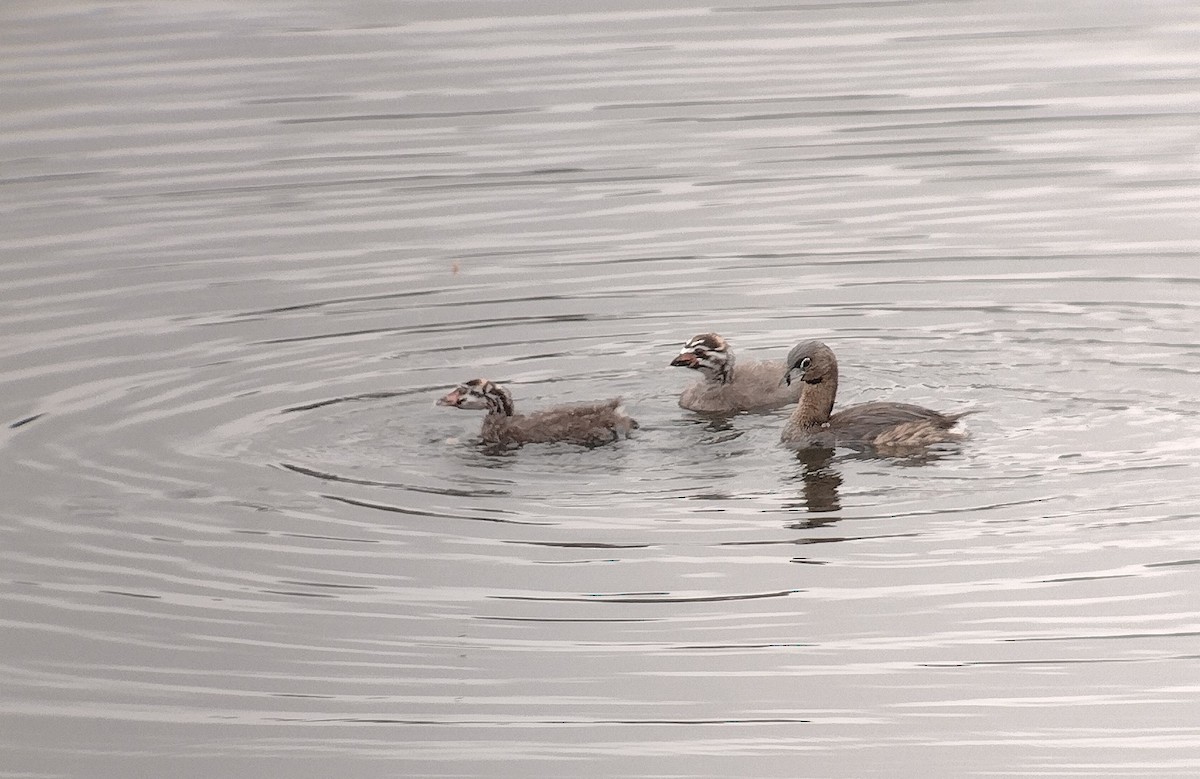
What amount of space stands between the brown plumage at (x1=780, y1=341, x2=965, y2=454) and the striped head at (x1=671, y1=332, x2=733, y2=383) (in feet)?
2.08

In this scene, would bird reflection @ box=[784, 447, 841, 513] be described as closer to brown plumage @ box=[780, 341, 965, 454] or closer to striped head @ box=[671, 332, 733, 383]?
brown plumage @ box=[780, 341, 965, 454]

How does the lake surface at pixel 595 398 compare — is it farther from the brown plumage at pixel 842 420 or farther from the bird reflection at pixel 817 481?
the brown plumage at pixel 842 420

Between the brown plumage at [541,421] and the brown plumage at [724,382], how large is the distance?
742 millimetres

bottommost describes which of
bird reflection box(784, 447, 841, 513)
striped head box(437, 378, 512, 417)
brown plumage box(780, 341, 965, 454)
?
bird reflection box(784, 447, 841, 513)

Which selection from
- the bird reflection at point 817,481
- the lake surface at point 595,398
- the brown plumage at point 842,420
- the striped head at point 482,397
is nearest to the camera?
the lake surface at point 595,398

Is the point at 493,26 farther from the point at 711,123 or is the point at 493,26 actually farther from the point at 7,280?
the point at 7,280

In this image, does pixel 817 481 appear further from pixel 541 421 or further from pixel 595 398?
pixel 595 398

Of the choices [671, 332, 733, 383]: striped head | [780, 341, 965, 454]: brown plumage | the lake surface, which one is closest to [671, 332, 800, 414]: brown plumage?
[671, 332, 733, 383]: striped head

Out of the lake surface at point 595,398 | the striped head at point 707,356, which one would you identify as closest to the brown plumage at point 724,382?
the striped head at point 707,356

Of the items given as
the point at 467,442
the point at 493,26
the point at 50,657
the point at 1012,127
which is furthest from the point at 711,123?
the point at 50,657

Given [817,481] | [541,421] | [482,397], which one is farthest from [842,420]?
[482,397]

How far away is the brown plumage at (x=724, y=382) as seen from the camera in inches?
540

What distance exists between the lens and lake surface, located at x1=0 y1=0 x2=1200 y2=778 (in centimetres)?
905

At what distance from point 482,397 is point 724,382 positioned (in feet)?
5.57
